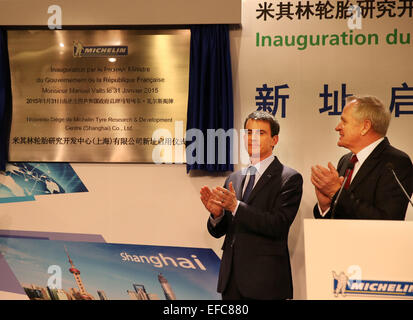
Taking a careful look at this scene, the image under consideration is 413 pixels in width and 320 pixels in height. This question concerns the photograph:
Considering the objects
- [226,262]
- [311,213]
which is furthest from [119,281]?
[311,213]

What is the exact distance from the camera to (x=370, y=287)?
1700 millimetres

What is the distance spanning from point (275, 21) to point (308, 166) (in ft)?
3.90

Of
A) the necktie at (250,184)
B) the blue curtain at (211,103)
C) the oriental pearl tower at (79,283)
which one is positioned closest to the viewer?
the necktie at (250,184)

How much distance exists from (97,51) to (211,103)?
1.07m

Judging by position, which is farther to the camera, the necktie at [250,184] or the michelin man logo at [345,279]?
the necktie at [250,184]

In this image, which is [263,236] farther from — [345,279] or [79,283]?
[79,283]

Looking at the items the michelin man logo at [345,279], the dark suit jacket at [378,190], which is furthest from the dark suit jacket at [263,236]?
the michelin man logo at [345,279]

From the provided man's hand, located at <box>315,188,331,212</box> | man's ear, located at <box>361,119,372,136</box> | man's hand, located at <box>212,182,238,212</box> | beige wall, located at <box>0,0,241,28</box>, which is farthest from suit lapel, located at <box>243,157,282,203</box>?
beige wall, located at <box>0,0,241,28</box>

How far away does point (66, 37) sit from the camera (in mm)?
3613

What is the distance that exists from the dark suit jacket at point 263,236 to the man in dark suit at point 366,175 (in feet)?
0.81

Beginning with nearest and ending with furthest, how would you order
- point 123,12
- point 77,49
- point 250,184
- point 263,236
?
point 263,236, point 250,184, point 123,12, point 77,49

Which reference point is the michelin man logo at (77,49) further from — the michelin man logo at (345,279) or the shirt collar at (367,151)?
the michelin man logo at (345,279)

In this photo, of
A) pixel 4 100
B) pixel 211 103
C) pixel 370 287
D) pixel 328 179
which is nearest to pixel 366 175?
pixel 328 179

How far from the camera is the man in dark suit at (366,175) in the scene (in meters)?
2.37
